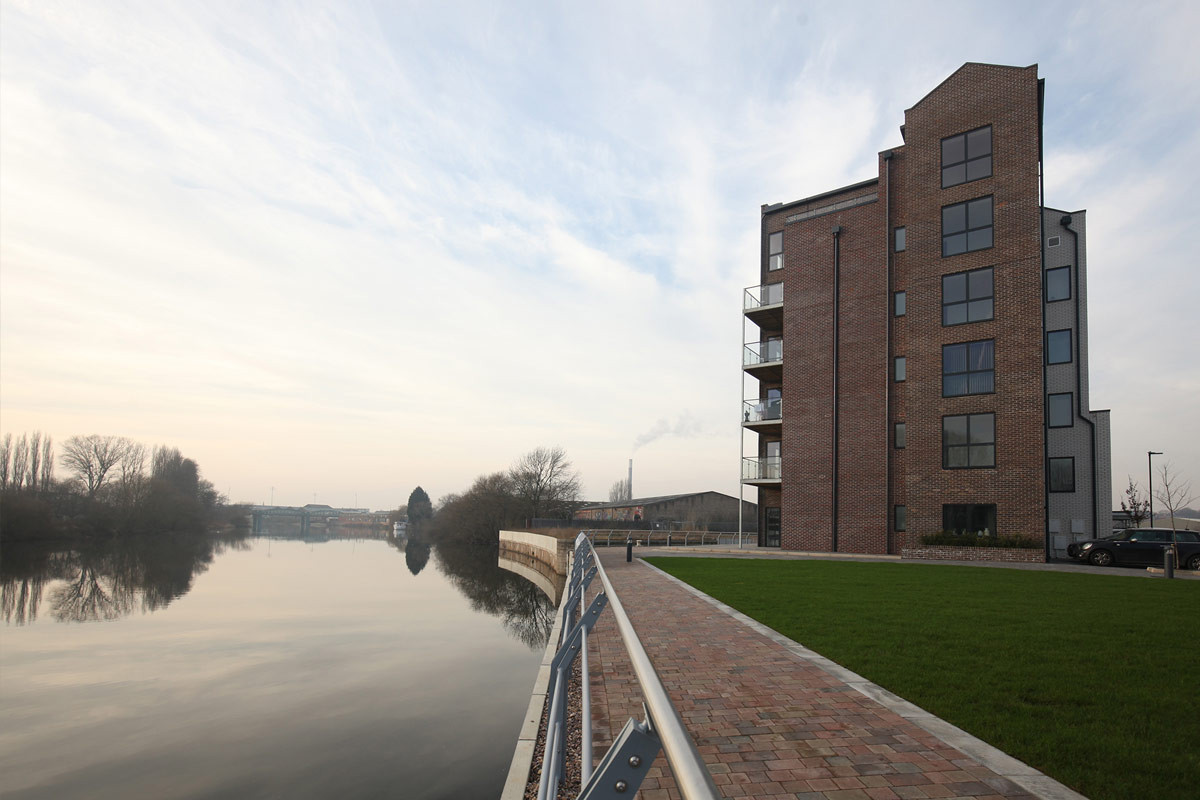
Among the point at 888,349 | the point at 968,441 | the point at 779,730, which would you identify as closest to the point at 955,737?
the point at 779,730

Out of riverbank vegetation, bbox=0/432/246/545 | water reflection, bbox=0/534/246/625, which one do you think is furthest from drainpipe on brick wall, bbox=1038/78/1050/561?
riverbank vegetation, bbox=0/432/246/545

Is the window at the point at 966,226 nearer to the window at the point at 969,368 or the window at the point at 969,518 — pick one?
the window at the point at 969,368

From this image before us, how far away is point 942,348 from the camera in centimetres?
2378

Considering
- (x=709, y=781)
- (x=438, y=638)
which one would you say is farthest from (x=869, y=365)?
(x=709, y=781)

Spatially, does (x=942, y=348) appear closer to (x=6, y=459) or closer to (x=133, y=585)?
(x=133, y=585)

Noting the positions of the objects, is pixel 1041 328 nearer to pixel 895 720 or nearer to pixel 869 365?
pixel 869 365

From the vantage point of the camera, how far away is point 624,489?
5012 inches

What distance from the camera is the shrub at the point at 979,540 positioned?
20.8 m

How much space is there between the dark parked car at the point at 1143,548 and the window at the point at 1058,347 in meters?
6.97

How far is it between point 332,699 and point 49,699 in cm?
417

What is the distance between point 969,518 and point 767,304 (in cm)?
1169

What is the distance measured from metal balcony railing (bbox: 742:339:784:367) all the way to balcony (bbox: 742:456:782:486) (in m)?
4.01

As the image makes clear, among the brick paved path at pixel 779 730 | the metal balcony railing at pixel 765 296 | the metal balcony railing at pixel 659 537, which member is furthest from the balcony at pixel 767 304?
the brick paved path at pixel 779 730

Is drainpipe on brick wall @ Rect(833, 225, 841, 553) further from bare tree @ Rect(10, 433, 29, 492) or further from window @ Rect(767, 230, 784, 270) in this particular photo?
bare tree @ Rect(10, 433, 29, 492)
